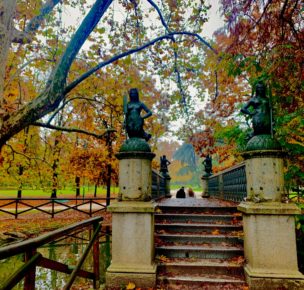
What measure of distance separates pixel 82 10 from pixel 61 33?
5.58 ft

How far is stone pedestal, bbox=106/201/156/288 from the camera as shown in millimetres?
4621

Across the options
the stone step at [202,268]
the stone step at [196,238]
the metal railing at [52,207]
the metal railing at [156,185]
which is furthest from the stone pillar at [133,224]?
the metal railing at [52,207]

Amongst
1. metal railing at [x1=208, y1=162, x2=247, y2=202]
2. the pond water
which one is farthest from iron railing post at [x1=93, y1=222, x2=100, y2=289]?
metal railing at [x1=208, y1=162, x2=247, y2=202]

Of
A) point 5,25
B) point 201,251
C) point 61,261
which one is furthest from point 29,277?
point 61,261

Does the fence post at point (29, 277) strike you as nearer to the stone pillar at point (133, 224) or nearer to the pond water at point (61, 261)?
the stone pillar at point (133, 224)

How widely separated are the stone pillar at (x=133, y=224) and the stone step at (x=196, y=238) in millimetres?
1028

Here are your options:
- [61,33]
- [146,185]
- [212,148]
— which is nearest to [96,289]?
[146,185]

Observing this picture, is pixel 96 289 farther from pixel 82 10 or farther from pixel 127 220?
pixel 82 10

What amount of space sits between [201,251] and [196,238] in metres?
0.44

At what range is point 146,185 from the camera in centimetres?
499

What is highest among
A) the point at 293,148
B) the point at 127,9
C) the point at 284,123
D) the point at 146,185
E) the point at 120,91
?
the point at 127,9

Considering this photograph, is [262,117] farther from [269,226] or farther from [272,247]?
[272,247]

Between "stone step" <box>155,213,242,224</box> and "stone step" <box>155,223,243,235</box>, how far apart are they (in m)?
0.30

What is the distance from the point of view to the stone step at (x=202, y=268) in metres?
Answer: 4.82
